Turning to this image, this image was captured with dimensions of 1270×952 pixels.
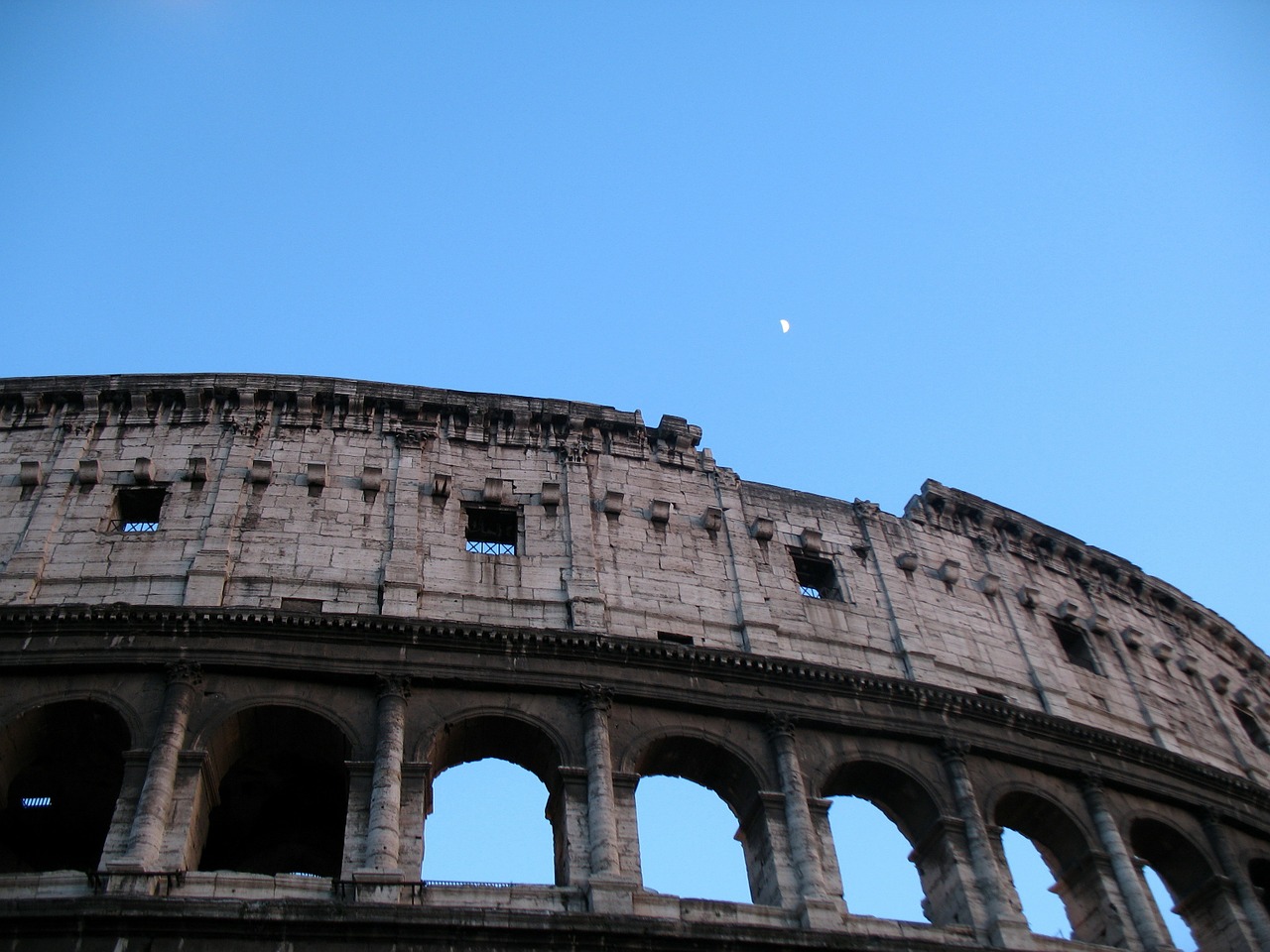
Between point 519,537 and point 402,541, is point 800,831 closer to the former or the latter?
point 519,537

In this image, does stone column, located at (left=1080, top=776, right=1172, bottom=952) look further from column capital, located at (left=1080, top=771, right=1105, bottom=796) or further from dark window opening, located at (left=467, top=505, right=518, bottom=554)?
dark window opening, located at (left=467, top=505, right=518, bottom=554)

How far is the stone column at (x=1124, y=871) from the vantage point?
21.6 meters

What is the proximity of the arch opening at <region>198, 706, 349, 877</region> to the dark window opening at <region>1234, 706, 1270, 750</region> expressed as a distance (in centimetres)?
2109

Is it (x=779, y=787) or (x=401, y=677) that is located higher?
(x=401, y=677)

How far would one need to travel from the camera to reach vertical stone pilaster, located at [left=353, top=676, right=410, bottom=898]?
18312mm

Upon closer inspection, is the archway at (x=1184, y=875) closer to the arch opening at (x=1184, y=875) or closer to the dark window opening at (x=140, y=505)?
the arch opening at (x=1184, y=875)

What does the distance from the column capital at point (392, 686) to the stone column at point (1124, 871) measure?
40.1 ft

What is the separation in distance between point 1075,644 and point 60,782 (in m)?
20.4

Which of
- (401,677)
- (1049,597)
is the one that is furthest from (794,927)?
(1049,597)

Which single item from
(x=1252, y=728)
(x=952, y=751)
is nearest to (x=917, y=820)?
(x=952, y=751)

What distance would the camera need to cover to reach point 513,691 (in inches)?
842

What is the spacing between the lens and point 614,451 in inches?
1067

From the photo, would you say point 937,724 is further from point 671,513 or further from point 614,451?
point 614,451

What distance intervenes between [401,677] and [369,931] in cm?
471
